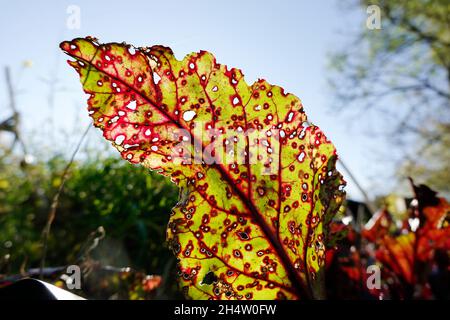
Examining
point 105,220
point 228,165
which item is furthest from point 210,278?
point 105,220

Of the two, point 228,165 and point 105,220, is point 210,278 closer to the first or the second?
point 228,165

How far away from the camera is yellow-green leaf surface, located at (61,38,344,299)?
541 millimetres

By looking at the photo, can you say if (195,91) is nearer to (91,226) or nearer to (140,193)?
(140,193)

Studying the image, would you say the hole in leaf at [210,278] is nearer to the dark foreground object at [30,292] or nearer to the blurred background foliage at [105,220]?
the dark foreground object at [30,292]

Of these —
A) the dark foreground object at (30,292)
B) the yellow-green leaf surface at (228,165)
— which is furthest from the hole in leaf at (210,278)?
the dark foreground object at (30,292)

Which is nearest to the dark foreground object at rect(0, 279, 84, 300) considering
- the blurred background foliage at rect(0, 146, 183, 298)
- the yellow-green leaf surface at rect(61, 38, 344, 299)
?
the yellow-green leaf surface at rect(61, 38, 344, 299)

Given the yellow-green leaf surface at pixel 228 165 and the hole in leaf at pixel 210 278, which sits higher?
the yellow-green leaf surface at pixel 228 165

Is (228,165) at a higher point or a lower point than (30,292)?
higher

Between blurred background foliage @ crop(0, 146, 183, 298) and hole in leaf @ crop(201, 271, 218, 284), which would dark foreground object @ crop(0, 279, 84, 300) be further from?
blurred background foliage @ crop(0, 146, 183, 298)

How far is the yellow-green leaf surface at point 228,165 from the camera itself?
541mm

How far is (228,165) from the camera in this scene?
577 millimetres
